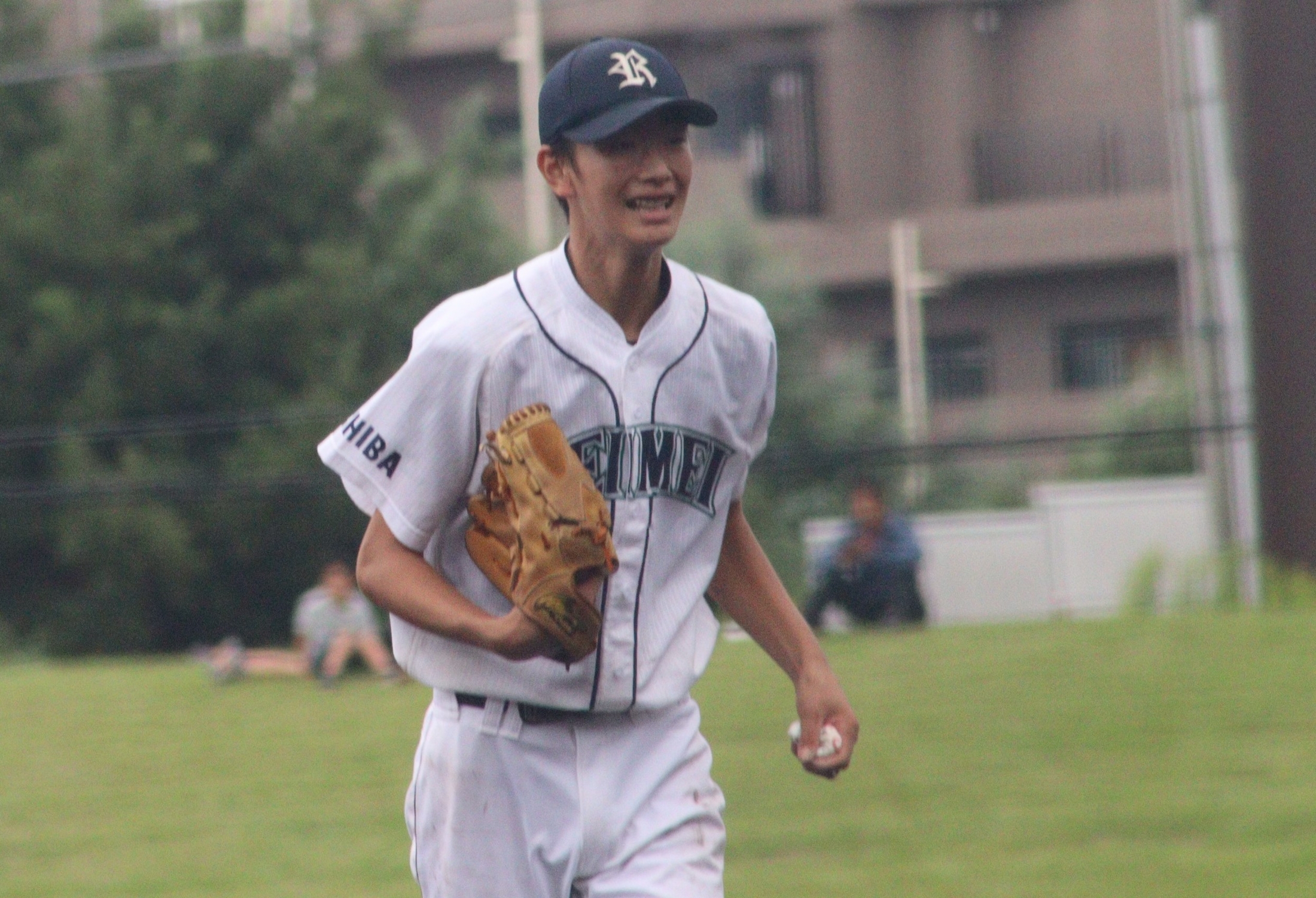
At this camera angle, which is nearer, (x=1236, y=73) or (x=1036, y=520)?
(x=1236, y=73)

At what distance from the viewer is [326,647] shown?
12.6m

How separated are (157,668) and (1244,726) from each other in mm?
7814

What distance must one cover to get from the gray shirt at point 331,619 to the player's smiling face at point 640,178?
32.8ft

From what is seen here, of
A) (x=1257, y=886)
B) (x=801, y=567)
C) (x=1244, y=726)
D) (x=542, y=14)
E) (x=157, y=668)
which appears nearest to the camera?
(x=1257, y=886)

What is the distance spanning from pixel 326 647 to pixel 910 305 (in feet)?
55.5

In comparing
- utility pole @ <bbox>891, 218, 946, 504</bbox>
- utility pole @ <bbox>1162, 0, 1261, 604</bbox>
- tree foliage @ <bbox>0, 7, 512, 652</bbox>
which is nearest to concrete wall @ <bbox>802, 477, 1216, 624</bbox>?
A: utility pole @ <bbox>1162, 0, 1261, 604</bbox>

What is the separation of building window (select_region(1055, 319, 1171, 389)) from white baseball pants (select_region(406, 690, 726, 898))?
25947 mm

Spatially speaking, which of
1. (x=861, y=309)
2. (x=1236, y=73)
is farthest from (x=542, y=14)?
(x=1236, y=73)

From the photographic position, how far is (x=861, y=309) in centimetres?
2909

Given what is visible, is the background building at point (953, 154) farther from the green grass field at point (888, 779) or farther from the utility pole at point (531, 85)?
the green grass field at point (888, 779)

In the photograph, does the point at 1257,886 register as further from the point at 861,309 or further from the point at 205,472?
the point at 861,309

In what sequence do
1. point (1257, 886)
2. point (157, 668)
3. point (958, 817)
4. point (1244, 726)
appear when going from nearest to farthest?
point (1257, 886) → point (958, 817) → point (1244, 726) → point (157, 668)

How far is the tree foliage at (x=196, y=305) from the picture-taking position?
20984mm

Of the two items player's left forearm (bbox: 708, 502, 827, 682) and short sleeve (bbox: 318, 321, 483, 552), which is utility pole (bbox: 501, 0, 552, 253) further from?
short sleeve (bbox: 318, 321, 483, 552)
